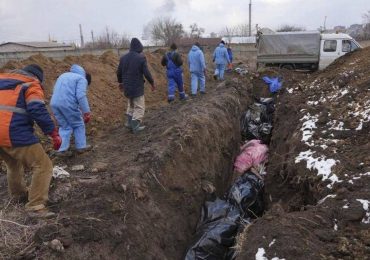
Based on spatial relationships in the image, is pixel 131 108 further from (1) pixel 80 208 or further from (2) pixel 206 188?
(1) pixel 80 208

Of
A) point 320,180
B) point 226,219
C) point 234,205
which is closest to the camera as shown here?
point 320,180

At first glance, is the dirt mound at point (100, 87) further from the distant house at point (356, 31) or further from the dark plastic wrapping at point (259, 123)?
the distant house at point (356, 31)

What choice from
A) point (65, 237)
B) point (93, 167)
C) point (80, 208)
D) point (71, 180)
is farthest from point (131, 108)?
point (65, 237)

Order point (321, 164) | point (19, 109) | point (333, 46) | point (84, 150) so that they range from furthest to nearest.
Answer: point (333, 46)
point (84, 150)
point (321, 164)
point (19, 109)

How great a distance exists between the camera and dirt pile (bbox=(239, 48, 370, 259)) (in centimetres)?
324

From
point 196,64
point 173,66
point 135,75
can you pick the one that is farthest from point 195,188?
point 196,64

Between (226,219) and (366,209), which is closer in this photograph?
(366,209)

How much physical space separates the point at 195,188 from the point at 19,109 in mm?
3025

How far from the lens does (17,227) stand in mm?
4051

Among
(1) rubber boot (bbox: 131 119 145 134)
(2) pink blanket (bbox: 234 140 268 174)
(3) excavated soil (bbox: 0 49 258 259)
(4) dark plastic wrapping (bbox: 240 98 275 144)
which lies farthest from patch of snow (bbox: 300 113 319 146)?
(1) rubber boot (bbox: 131 119 145 134)

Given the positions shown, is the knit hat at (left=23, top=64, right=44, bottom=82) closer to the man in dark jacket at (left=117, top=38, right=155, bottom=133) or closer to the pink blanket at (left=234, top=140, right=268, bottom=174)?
the man in dark jacket at (left=117, top=38, right=155, bottom=133)

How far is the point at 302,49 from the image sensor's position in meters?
19.0

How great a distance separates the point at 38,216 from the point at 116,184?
1.00 meters

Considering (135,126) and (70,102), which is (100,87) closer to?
(135,126)
